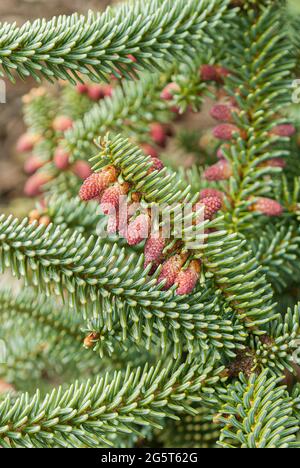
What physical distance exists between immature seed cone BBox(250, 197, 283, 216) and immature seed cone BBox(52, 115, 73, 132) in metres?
0.46

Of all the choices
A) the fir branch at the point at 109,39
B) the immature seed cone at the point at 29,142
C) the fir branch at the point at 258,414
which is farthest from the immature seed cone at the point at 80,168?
the fir branch at the point at 258,414

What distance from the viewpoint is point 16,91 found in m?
1.95

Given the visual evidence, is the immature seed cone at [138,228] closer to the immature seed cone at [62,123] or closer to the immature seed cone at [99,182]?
the immature seed cone at [99,182]

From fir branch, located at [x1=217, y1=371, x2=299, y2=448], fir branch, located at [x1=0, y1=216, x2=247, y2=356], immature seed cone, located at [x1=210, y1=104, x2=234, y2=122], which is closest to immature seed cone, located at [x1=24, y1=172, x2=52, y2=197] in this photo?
immature seed cone, located at [x1=210, y1=104, x2=234, y2=122]

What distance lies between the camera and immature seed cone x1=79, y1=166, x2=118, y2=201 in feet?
1.98

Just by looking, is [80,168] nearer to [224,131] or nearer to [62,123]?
[62,123]

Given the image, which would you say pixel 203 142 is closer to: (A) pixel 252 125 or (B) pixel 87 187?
(A) pixel 252 125

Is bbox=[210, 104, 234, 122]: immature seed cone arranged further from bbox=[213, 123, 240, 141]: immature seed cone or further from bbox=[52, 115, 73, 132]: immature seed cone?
bbox=[52, 115, 73, 132]: immature seed cone

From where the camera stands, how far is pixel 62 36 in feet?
2.49

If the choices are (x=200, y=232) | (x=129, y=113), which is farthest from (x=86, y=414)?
(x=129, y=113)

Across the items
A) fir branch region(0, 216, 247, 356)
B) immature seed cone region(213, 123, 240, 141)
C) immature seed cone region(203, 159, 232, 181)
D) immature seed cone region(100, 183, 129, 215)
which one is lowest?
fir branch region(0, 216, 247, 356)

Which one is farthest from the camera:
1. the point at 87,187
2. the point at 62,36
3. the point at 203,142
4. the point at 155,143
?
the point at 203,142

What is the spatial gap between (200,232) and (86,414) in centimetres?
24

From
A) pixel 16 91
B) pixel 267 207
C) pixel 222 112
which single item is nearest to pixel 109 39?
pixel 222 112
